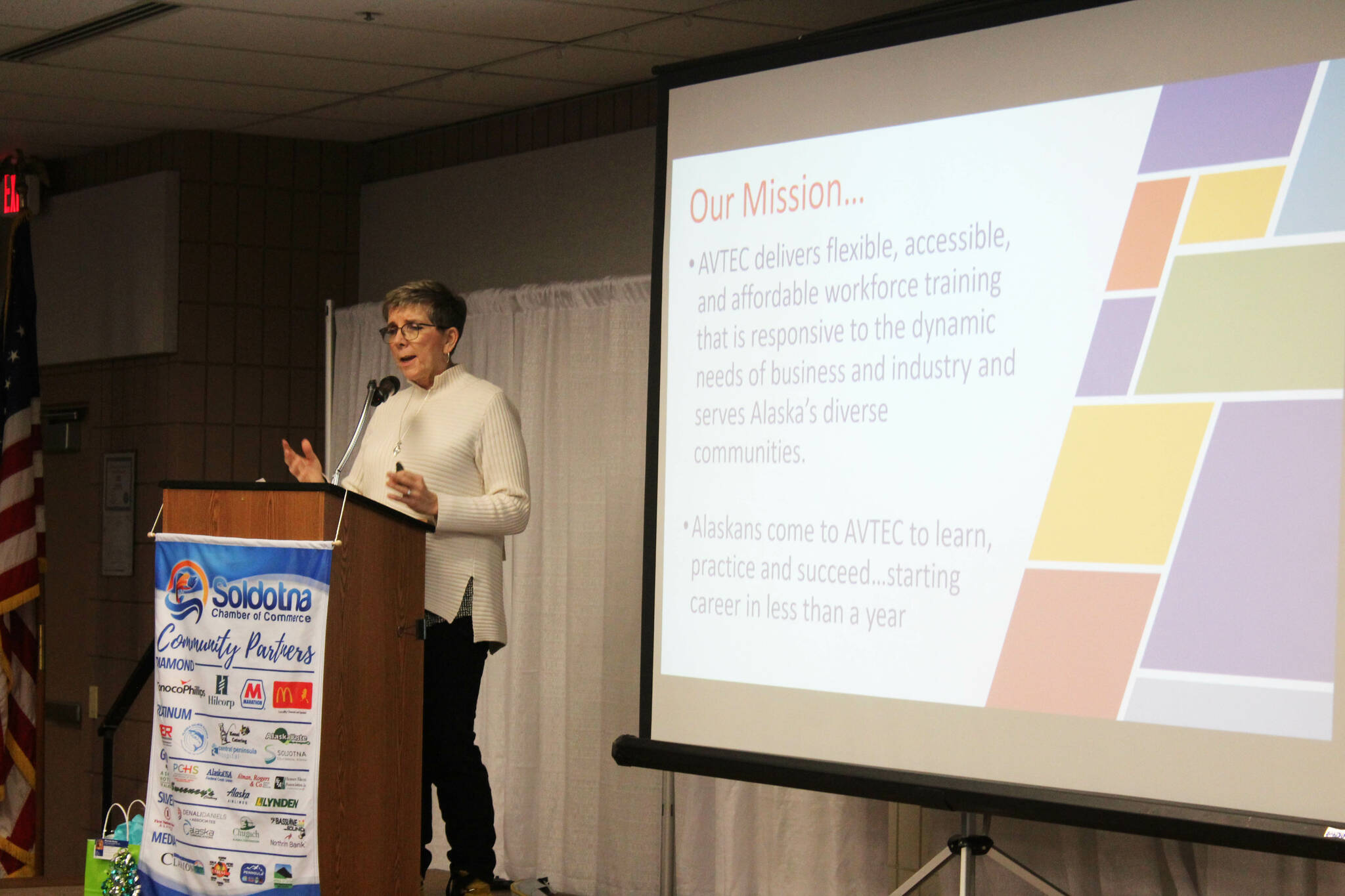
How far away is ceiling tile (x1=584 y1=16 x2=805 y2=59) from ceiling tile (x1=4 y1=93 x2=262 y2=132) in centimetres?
177

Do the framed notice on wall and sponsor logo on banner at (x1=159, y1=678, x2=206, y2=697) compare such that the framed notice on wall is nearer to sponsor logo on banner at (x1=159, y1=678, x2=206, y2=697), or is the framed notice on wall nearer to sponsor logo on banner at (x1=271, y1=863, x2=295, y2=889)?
sponsor logo on banner at (x1=159, y1=678, x2=206, y2=697)

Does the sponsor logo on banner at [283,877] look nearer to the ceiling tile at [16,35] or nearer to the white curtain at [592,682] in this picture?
the white curtain at [592,682]

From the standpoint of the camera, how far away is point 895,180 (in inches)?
113

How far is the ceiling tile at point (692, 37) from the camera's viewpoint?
418 centimetres

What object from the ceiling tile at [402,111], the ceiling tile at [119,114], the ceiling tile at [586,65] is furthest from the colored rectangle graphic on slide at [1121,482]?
the ceiling tile at [119,114]

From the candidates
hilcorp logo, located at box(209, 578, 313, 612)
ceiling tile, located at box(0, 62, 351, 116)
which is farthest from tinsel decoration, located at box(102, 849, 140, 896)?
ceiling tile, located at box(0, 62, 351, 116)

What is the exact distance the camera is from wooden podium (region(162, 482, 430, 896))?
9.53ft

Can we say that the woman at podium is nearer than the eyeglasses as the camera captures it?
Yes

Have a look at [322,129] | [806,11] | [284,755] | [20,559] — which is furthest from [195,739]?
[322,129]

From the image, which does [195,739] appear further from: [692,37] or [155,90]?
[155,90]

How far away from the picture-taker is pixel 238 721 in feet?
9.48

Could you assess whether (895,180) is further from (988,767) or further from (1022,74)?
(988,767)

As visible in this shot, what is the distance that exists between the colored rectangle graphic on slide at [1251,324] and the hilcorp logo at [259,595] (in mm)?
1682

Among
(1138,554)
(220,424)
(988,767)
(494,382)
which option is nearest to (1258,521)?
(1138,554)
